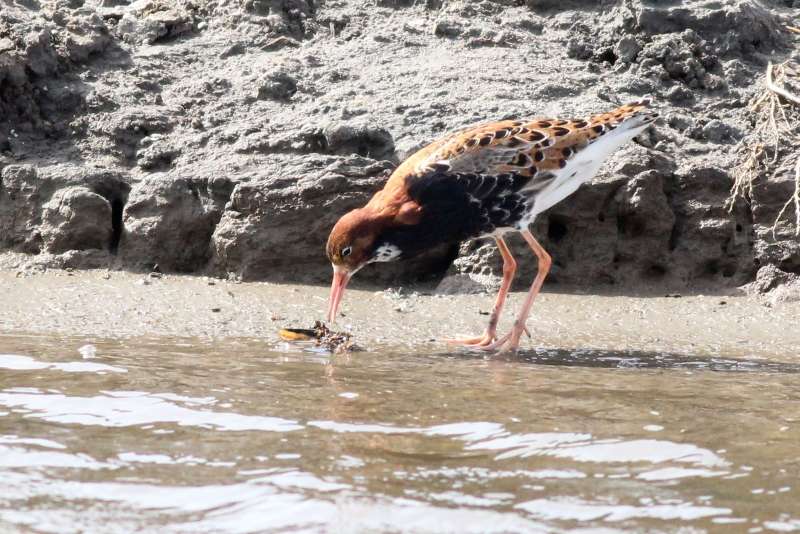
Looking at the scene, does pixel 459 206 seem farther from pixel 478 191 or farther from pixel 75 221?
pixel 75 221

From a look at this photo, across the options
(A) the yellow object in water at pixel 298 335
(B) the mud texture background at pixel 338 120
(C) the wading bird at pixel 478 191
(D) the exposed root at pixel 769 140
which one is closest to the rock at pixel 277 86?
(B) the mud texture background at pixel 338 120

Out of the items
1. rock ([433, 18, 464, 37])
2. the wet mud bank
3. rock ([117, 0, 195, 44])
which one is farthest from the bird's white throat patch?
rock ([117, 0, 195, 44])

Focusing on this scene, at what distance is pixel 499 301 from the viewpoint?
7184mm

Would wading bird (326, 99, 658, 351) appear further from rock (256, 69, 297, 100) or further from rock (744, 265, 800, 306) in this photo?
rock (256, 69, 297, 100)

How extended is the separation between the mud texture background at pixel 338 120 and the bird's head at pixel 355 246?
1085 mm

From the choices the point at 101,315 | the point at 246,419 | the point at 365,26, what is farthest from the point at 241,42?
the point at 246,419

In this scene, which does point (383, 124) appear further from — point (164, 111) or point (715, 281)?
point (715, 281)

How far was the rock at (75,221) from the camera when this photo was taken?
8.14 meters

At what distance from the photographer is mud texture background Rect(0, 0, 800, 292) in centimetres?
791

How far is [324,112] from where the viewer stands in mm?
8500

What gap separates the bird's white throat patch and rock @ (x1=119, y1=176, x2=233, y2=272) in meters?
1.73

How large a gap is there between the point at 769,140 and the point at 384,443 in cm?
448

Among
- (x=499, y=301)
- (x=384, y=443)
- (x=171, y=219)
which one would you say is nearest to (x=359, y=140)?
(x=171, y=219)

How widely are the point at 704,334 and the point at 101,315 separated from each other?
12.4ft
